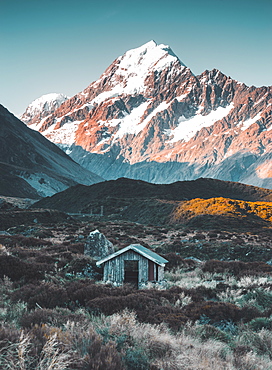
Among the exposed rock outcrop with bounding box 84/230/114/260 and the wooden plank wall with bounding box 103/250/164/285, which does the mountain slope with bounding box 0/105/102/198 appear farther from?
the wooden plank wall with bounding box 103/250/164/285

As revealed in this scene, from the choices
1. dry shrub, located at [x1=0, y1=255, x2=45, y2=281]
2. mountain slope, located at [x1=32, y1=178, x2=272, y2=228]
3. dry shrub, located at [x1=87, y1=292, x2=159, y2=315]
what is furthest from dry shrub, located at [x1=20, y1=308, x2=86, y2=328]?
mountain slope, located at [x1=32, y1=178, x2=272, y2=228]

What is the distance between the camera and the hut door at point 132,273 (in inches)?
654

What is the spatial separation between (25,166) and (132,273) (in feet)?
430

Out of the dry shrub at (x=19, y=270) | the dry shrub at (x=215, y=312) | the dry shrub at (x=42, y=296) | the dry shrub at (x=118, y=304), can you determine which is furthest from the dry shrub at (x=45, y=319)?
the dry shrub at (x=19, y=270)

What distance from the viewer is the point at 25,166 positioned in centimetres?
13975

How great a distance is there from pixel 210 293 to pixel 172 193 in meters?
77.6

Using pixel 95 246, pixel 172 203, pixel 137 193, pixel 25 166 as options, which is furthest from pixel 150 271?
pixel 25 166

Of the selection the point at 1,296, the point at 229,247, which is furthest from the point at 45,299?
the point at 229,247

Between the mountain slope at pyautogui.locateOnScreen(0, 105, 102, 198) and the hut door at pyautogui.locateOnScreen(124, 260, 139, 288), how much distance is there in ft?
313

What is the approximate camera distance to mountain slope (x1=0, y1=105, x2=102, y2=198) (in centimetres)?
11797

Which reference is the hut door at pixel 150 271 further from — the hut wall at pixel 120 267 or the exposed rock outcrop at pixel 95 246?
the exposed rock outcrop at pixel 95 246

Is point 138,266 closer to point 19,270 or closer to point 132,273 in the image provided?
point 132,273

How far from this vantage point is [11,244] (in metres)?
23.7

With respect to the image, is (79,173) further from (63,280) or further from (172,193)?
(63,280)
